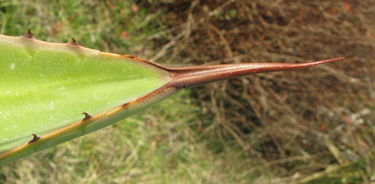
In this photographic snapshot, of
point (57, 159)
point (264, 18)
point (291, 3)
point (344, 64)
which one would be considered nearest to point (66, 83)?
point (57, 159)

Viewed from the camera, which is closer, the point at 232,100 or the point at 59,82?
the point at 59,82

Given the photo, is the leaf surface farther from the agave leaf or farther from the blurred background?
the blurred background

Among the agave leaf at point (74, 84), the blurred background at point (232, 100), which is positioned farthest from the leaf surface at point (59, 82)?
the blurred background at point (232, 100)

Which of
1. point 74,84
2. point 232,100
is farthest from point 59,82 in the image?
point 232,100

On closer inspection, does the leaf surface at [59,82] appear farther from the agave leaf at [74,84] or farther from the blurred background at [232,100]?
the blurred background at [232,100]

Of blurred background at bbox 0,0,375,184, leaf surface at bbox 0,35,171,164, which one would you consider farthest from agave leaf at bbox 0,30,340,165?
blurred background at bbox 0,0,375,184

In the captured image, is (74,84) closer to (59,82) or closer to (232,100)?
(59,82)
